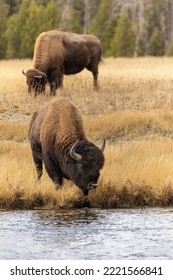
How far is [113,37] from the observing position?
75.7 m

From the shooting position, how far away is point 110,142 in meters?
21.5

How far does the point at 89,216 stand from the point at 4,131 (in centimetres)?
834

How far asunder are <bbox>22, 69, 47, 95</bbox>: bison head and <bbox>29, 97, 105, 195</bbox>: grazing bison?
10350 mm

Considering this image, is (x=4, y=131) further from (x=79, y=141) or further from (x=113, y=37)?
(x=113, y=37)

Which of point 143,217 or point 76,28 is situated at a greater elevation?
point 143,217

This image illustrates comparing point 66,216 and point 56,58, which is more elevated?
point 66,216

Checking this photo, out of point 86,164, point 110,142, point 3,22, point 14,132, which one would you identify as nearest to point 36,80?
point 14,132

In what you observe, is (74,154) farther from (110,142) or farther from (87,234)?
(110,142)

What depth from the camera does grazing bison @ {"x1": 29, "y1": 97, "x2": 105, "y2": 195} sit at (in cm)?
1438

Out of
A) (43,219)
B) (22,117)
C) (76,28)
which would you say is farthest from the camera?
(76,28)

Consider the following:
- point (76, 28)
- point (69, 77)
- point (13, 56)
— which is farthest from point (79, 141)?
point (76, 28)

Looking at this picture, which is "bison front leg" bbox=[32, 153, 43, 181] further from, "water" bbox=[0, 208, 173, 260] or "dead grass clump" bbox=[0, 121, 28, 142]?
Answer: "dead grass clump" bbox=[0, 121, 28, 142]

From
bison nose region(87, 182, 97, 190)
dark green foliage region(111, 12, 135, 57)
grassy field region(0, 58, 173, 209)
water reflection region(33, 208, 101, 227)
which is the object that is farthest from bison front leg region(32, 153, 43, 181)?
dark green foliage region(111, 12, 135, 57)

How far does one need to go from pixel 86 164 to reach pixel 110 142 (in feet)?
23.4
